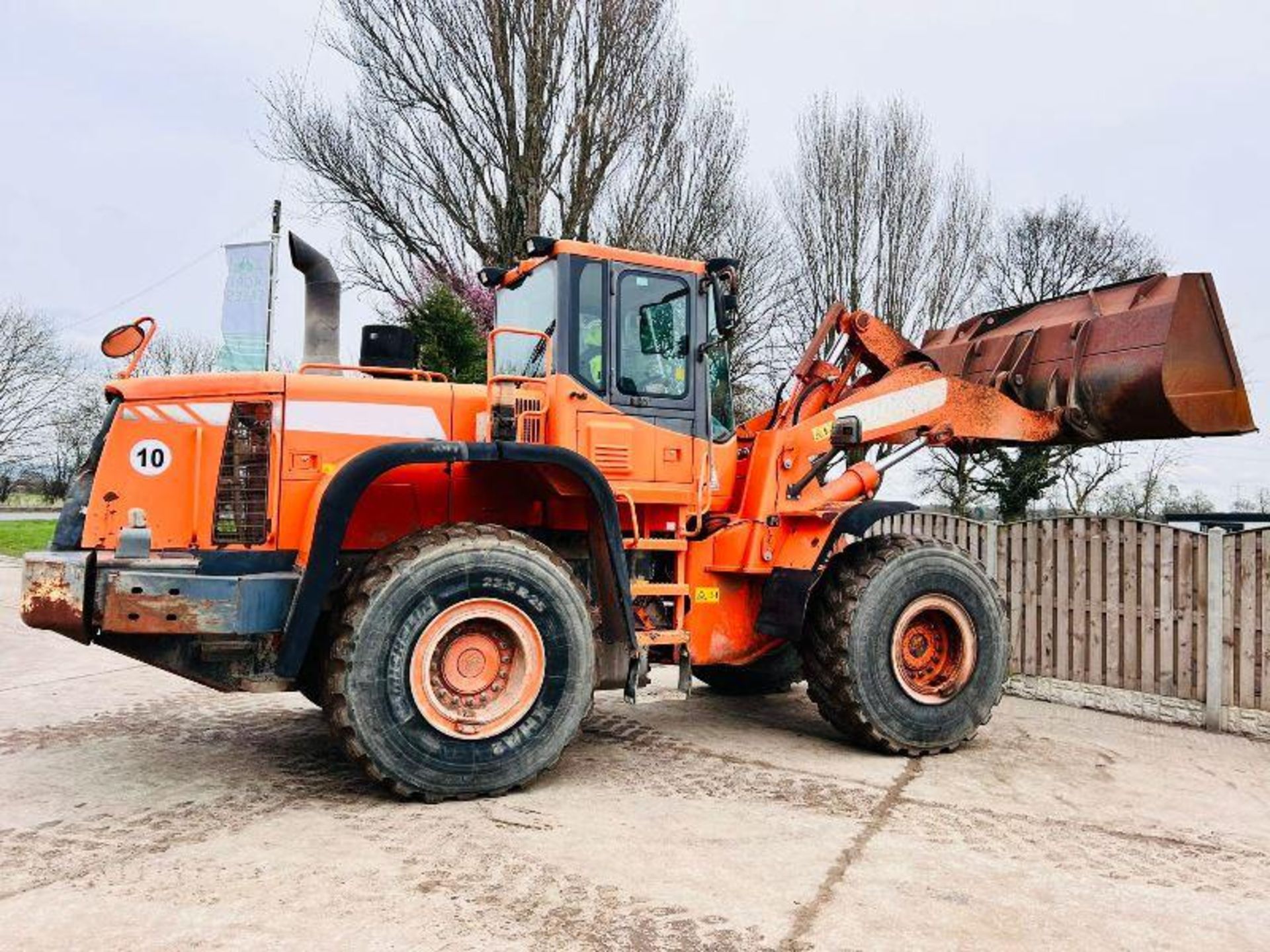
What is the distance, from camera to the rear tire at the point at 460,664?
485 cm

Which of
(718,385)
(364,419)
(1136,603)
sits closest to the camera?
(364,419)

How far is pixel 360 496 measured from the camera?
5102 millimetres

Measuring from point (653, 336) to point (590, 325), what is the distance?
1.39 ft

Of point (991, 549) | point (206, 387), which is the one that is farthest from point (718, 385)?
point (991, 549)

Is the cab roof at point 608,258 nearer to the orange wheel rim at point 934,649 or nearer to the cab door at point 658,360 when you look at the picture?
the cab door at point 658,360

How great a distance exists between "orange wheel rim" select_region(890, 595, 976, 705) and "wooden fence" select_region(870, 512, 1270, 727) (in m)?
2.20

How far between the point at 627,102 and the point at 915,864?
14713mm

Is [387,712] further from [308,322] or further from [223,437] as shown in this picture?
[308,322]

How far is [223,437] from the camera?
5359mm

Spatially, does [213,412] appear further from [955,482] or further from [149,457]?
[955,482]

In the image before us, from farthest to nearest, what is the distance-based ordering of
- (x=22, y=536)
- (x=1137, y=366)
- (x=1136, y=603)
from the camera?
(x=22, y=536), (x=1136, y=603), (x=1137, y=366)

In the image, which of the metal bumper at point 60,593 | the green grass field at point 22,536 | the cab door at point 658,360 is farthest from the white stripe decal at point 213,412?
the green grass field at point 22,536

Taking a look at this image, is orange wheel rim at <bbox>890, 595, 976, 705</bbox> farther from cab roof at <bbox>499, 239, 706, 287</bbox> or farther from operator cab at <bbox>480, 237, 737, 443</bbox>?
cab roof at <bbox>499, 239, 706, 287</bbox>

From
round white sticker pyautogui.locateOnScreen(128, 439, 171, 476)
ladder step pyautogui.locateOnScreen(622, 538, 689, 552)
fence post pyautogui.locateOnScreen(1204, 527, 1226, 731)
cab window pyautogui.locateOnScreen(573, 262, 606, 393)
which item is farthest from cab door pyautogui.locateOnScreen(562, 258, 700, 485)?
fence post pyautogui.locateOnScreen(1204, 527, 1226, 731)
